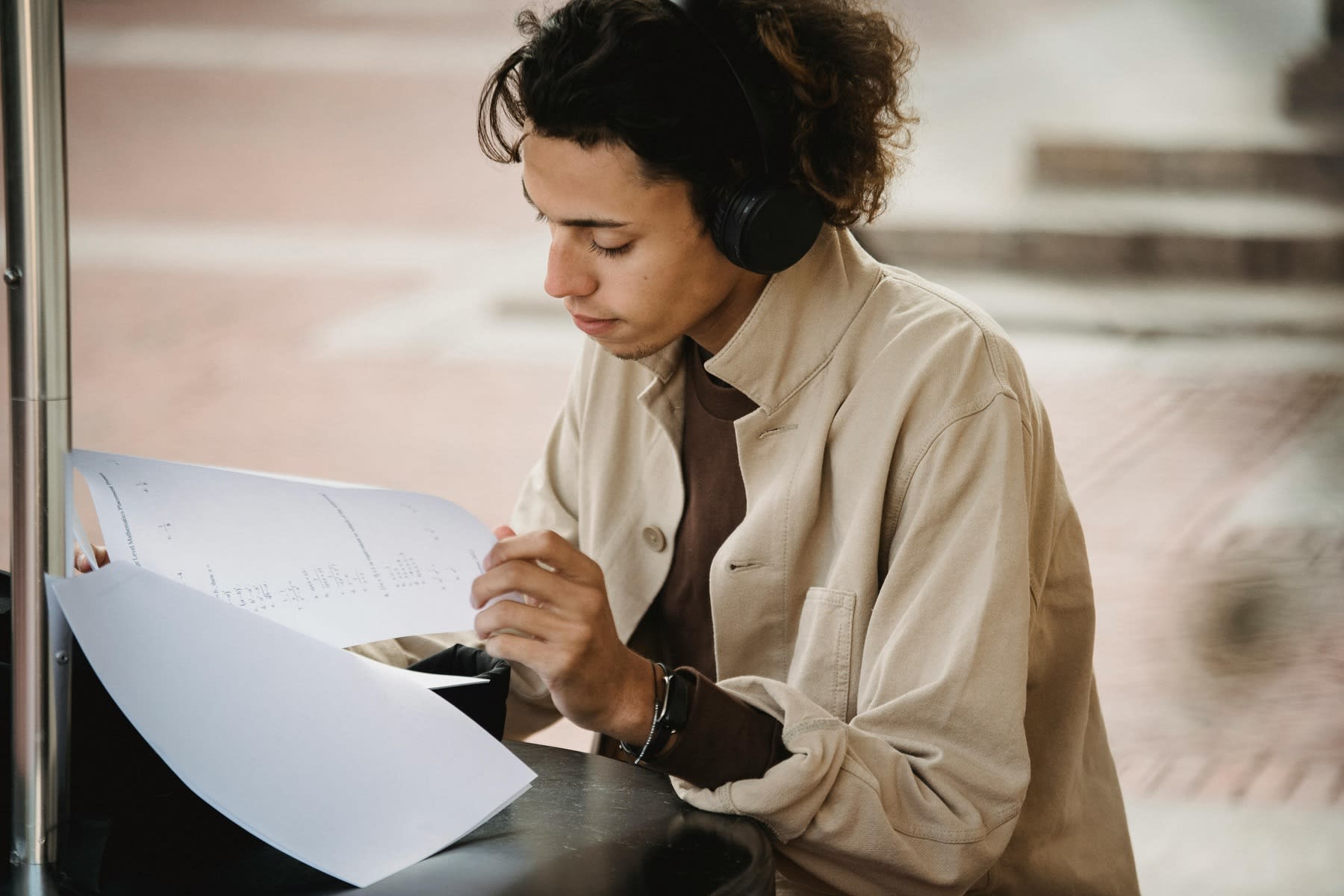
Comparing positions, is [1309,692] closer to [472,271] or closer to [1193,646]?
[1193,646]

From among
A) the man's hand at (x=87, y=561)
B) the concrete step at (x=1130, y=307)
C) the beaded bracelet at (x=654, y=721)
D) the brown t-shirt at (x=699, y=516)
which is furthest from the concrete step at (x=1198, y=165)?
the man's hand at (x=87, y=561)

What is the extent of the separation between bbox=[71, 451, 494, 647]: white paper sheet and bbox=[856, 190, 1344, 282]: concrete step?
325 centimetres

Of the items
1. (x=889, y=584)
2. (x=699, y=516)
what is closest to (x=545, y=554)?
(x=889, y=584)

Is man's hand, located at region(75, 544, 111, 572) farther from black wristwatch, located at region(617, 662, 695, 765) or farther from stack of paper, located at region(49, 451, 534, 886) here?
black wristwatch, located at region(617, 662, 695, 765)

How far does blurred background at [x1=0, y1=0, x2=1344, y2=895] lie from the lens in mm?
3604

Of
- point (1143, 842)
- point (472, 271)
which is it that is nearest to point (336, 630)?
point (1143, 842)

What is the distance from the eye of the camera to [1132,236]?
4.21 metres

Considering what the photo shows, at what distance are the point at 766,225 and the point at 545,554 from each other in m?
0.39

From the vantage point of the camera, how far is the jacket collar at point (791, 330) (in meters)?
1.30

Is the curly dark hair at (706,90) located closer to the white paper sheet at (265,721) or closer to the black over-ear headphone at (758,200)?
the black over-ear headphone at (758,200)

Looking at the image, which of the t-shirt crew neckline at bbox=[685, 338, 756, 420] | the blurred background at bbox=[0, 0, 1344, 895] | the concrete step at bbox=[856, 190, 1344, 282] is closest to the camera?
the t-shirt crew neckline at bbox=[685, 338, 756, 420]

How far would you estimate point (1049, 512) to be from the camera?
1.30 meters

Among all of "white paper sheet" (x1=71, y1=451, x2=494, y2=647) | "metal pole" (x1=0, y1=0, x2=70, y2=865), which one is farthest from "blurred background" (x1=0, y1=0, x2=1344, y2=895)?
"metal pole" (x1=0, y1=0, x2=70, y2=865)

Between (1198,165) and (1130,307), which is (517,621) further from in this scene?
(1198,165)
